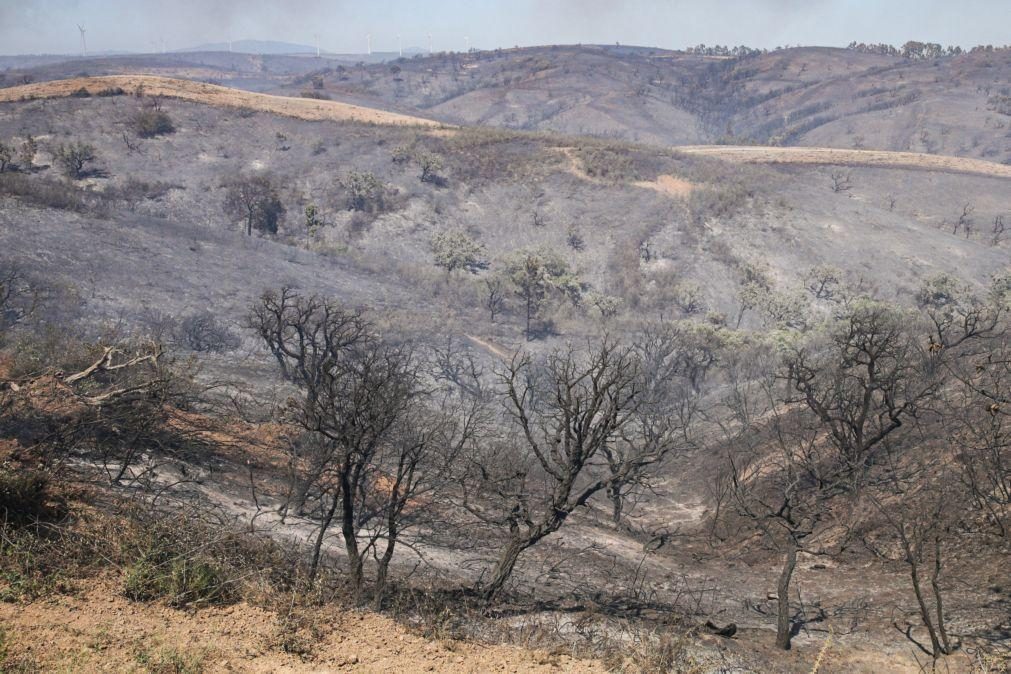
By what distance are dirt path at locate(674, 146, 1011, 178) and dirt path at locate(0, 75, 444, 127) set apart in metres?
30.6

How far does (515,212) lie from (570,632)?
Result: 139 ft

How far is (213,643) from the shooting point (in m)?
6.88

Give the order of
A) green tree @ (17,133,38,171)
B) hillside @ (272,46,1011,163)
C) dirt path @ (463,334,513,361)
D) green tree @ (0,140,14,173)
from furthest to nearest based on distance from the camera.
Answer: hillside @ (272,46,1011,163)
green tree @ (17,133,38,171)
green tree @ (0,140,14,173)
dirt path @ (463,334,513,361)

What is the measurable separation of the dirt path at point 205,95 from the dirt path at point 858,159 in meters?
30.6

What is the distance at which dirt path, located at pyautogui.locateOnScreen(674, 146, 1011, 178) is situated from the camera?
68.6m

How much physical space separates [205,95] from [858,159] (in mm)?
62219

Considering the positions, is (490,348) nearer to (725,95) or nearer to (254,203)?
(254,203)

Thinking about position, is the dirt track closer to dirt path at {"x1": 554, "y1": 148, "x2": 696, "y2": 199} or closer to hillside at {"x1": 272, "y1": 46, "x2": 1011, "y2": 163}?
dirt path at {"x1": 554, "y1": 148, "x2": 696, "y2": 199}

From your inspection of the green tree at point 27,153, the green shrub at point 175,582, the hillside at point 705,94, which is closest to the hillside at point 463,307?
the green shrub at point 175,582

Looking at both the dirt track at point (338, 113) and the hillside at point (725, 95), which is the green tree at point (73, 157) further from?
the hillside at point (725, 95)

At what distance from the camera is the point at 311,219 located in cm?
4591

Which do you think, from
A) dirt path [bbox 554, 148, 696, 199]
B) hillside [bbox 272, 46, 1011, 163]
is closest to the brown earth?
dirt path [bbox 554, 148, 696, 199]

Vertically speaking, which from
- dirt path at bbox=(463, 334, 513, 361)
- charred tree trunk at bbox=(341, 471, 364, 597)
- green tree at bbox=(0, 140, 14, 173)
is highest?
green tree at bbox=(0, 140, 14, 173)

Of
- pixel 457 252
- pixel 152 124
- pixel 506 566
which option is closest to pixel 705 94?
pixel 457 252
